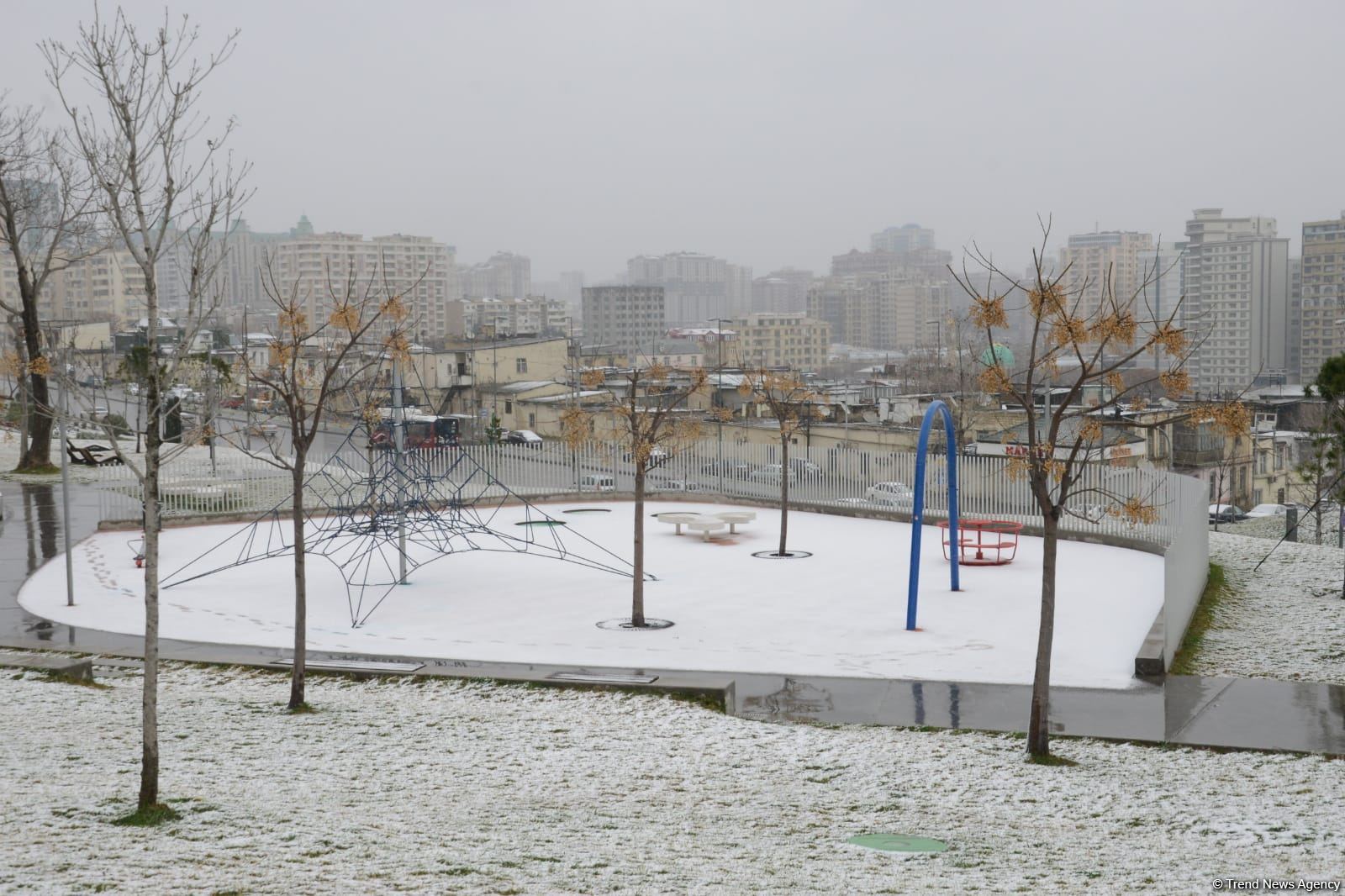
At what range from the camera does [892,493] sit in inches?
997

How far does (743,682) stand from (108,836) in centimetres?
636

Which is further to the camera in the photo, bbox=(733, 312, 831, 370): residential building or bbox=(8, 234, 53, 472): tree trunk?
bbox=(733, 312, 831, 370): residential building

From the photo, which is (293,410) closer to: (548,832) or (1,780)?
(1,780)

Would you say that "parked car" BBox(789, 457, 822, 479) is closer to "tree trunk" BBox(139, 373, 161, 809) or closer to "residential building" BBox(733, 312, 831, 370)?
"tree trunk" BBox(139, 373, 161, 809)

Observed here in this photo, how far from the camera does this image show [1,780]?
8.38m

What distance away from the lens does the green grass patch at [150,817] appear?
7383 millimetres

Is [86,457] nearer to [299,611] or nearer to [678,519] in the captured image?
[678,519]

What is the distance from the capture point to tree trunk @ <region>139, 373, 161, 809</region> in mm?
7574

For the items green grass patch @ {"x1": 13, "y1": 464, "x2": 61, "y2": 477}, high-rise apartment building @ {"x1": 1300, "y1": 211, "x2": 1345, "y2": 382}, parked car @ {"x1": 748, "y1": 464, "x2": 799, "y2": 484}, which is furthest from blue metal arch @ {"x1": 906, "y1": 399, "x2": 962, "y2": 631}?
high-rise apartment building @ {"x1": 1300, "y1": 211, "x2": 1345, "y2": 382}

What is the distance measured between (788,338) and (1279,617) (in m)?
132

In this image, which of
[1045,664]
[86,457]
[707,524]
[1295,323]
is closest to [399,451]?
[707,524]

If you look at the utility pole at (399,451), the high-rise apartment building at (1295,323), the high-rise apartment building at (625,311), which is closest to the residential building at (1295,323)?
the high-rise apartment building at (1295,323)

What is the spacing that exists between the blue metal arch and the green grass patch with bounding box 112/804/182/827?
895cm

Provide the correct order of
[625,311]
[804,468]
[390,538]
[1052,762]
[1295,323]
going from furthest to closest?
[625,311] < [1295,323] < [804,468] < [390,538] < [1052,762]
